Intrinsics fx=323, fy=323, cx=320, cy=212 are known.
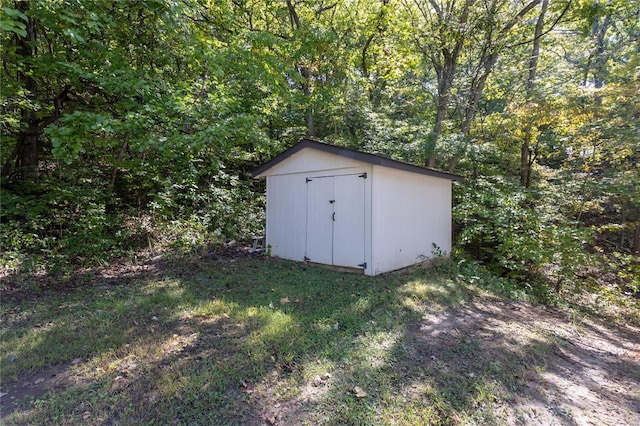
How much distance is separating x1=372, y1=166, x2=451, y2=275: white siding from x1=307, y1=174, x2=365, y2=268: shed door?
27 centimetres

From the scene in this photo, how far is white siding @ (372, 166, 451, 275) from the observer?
16.4 feet

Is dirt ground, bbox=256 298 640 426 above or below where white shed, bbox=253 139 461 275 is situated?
below

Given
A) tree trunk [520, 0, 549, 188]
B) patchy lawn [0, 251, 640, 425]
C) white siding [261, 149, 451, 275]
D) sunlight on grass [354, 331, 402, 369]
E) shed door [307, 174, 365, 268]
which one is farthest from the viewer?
tree trunk [520, 0, 549, 188]

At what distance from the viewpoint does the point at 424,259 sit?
6.03 meters

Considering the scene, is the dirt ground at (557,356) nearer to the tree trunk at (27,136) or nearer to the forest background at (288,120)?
the forest background at (288,120)

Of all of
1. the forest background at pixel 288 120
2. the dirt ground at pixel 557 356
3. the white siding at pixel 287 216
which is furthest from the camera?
the white siding at pixel 287 216

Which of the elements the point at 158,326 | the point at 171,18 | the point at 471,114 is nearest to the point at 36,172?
the point at 171,18

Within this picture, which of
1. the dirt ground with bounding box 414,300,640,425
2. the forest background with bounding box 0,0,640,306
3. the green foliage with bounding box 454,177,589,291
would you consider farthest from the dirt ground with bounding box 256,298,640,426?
the forest background with bounding box 0,0,640,306

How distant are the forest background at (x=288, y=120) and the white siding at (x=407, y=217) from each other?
61 cm

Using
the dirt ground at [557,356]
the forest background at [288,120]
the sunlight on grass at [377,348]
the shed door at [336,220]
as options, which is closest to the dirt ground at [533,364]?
the dirt ground at [557,356]

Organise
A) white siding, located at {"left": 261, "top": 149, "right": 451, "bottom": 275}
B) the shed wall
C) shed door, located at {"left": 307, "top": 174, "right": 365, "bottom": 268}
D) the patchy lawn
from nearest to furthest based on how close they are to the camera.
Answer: the patchy lawn → white siding, located at {"left": 261, "top": 149, "right": 451, "bottom": 275} → shed door, located at {"left": 307, "top": 174, "right": 365, "bottom": 268} → the shed wall

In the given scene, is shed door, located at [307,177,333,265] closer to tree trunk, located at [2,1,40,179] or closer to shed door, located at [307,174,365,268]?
shed door, located at [307,174,365,268]

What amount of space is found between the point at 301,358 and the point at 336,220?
2.98 m

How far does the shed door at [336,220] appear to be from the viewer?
5070mm
